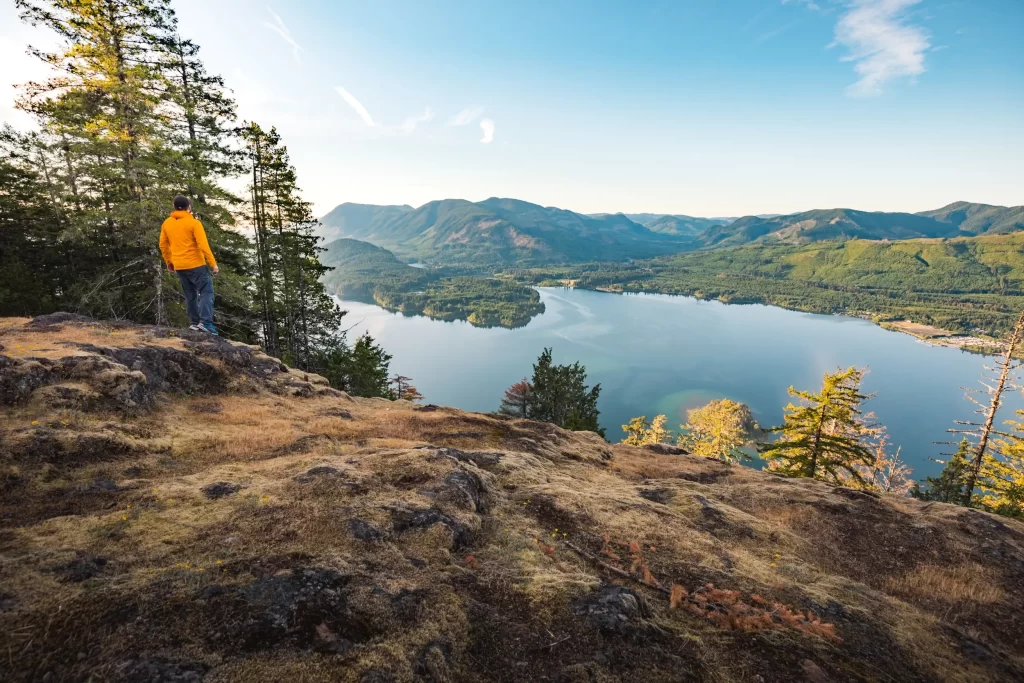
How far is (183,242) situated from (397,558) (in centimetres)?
1380

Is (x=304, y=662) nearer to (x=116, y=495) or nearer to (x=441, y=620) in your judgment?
(x=441, y=620)

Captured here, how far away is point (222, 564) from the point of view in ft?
20.4

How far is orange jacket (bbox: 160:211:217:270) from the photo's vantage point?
14016 mm

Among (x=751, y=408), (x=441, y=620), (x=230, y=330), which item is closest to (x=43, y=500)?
(x=441, y=620)

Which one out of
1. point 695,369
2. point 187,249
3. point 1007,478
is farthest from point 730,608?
point 695,369

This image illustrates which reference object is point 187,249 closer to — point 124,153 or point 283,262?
point 124,153

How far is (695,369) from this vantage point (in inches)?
5527

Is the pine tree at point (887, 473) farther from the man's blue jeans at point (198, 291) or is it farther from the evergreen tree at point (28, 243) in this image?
the evergreen tree at point (28, 243)

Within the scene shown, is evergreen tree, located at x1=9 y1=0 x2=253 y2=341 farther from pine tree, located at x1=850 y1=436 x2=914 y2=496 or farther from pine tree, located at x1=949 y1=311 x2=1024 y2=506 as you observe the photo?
pine tree, located at x1=850 y1=436 x2=914 y2=496

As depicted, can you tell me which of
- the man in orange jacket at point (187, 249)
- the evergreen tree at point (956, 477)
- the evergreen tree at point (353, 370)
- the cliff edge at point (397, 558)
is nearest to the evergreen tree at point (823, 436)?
the evergreen tree at point (956, 477)

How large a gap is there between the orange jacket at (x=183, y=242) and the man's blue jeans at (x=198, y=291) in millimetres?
640

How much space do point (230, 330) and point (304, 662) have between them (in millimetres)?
32033

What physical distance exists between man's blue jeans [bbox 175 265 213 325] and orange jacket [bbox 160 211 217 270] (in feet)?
2.10

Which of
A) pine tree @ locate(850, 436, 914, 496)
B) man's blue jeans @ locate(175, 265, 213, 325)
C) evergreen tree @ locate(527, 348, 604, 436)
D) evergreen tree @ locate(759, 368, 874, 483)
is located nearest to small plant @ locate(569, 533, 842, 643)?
man's blue jeans @ locate(175, 265, 213, 325)
